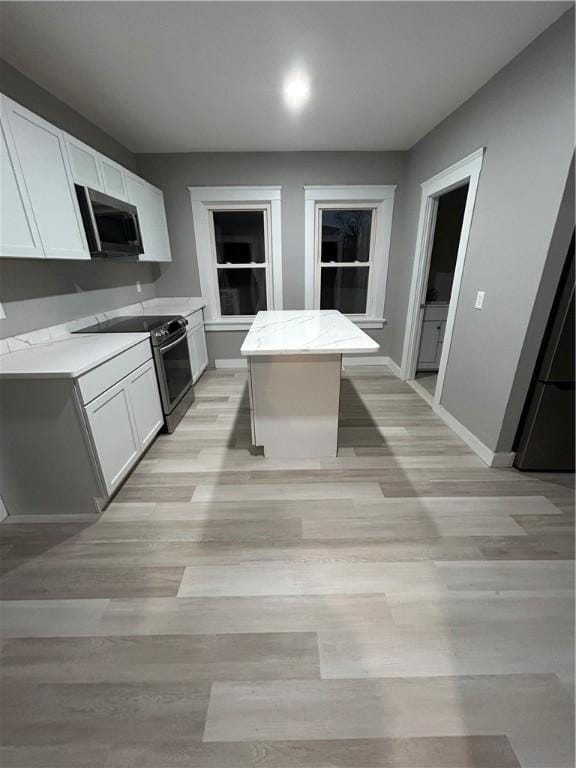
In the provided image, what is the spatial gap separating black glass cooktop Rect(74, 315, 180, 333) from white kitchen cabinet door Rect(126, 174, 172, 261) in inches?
28.9

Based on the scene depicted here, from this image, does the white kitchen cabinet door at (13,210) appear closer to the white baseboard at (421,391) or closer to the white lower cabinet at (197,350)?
the white lower cabinet at (197,350)

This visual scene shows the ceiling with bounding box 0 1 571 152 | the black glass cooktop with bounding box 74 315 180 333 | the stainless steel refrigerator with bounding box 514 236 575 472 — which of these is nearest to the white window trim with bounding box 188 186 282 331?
the ceiling with bounding box 0 1 571 152

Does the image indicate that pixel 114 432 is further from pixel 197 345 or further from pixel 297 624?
pixel 197 345

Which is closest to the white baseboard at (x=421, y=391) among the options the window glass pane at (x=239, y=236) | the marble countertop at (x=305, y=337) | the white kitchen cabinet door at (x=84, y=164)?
the marble countertop at (x=305, y=337)

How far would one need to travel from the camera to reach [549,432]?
6.61ft

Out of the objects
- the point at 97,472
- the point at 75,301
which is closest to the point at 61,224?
the point at 75,301

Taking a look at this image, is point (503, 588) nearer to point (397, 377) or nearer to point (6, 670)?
point (6, 670)

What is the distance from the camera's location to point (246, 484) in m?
2.07

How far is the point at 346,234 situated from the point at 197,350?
2.54 meters

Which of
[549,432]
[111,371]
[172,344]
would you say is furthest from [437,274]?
[111,371]

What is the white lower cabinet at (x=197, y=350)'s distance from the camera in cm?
355

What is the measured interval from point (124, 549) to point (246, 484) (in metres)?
0.78

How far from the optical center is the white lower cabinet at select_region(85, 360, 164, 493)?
174 centimetres

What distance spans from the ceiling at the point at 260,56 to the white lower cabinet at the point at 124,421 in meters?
1.98
